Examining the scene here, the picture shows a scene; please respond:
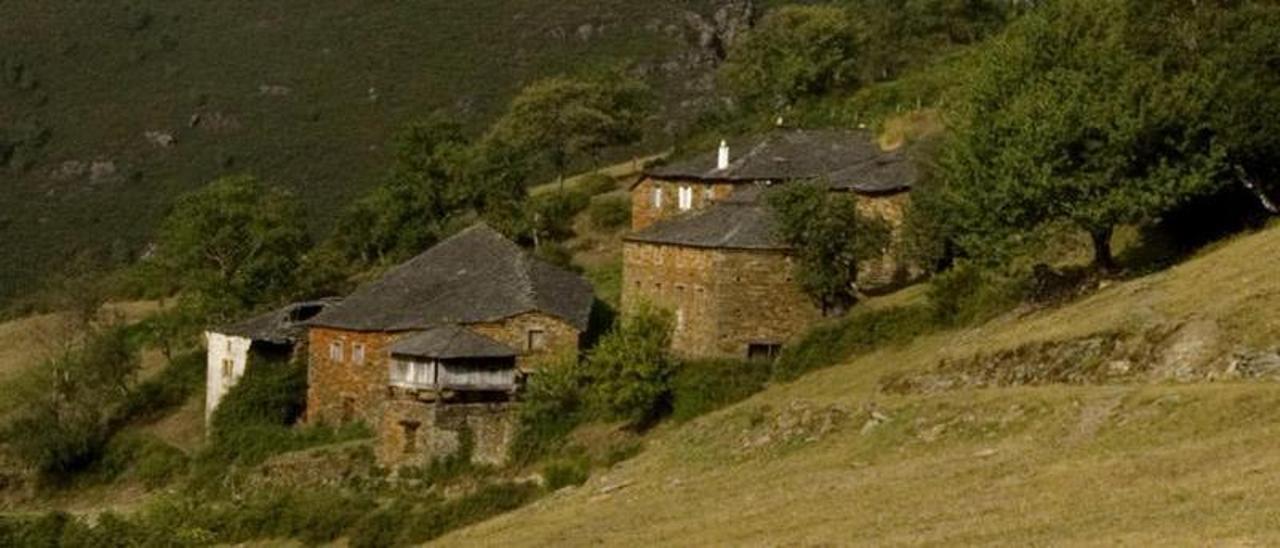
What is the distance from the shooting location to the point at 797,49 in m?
99.8

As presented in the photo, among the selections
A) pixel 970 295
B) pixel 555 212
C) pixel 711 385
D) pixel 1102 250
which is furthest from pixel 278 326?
pixel 1102 250

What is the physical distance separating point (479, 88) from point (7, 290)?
36.5 metres

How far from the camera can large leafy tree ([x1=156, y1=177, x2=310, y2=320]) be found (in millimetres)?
72312

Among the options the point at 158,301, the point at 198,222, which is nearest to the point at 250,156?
the point at 158,301

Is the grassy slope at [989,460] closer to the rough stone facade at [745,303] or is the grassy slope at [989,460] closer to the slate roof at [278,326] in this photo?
the rough stone facade at [745,303]

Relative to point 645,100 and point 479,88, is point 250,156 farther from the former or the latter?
point 645,100

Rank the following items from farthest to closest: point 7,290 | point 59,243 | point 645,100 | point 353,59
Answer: point 353,59, point 59,243, point 7,290, point 645,100

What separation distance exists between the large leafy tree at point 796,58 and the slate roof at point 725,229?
39.5 metres

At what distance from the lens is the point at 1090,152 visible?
150ft

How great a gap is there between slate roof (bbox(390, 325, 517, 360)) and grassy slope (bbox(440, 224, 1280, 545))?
8039mm

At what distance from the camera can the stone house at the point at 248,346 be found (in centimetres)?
6309

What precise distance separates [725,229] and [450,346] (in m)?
8.78

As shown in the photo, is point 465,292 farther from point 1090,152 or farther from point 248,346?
point 1090,152

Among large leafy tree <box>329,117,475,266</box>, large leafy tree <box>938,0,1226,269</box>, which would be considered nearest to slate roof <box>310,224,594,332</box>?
large leafy tree <box>938,0,1226,269</box>
